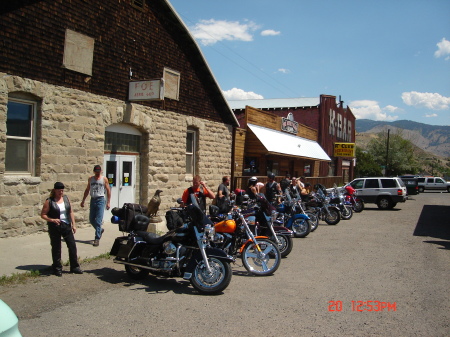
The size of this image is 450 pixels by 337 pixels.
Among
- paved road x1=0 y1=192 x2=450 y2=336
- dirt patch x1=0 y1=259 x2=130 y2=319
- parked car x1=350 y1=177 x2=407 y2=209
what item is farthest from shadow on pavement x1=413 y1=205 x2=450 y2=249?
dirt patch x1=0 y1=259 x2=130 y2=319

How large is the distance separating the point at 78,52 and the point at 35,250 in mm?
5211

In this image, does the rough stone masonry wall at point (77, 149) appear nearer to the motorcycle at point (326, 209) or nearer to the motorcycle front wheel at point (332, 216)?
the motorcycle at point (326, 209)

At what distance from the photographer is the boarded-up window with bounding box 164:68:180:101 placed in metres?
14.9

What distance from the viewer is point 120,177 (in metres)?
13.6

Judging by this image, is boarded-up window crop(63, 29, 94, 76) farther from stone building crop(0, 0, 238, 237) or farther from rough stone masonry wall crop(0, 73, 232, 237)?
rough stone masonry wall crop(0, 73, 232, 237)

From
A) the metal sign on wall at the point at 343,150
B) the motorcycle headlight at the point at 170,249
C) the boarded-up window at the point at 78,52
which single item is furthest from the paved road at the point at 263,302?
the metal sign on wall at the point at 343,150

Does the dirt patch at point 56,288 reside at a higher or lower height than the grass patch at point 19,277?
lower

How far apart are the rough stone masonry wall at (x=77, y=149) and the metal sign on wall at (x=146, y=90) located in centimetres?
45

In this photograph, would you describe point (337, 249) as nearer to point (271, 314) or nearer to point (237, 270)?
point (237, 270)

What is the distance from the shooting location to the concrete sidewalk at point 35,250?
26.0ft

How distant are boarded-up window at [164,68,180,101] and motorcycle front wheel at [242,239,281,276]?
8.17m

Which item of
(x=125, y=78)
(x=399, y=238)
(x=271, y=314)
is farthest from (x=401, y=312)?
(x=125, y=78)

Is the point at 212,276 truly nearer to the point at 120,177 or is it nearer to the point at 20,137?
the point at 20,137
